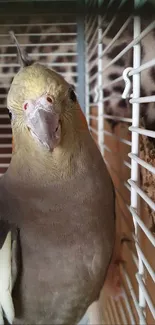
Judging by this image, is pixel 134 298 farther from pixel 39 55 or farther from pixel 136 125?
pixel 39 55

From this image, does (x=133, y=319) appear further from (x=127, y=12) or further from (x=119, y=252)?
(x=127, y=12)

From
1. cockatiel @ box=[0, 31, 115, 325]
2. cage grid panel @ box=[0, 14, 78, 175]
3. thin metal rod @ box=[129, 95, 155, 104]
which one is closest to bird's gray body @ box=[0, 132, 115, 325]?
cockatiel @ box=[0, 31, 115, 325]

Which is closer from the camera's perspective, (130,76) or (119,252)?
(130,76)

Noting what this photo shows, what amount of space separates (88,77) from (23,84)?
0.62 meters

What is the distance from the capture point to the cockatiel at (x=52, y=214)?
0.67 meters

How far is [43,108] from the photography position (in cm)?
60

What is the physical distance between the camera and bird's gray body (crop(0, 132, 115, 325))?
27.1 inches

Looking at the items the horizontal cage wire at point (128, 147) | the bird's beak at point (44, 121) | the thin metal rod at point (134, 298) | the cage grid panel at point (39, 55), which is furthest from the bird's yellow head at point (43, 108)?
the cage grid panel at point (39, 55)

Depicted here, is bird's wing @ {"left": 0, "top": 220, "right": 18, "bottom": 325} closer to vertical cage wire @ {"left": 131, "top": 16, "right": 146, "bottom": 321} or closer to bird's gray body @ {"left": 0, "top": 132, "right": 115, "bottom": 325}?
bird's gray body @ {"left": 0, "top": 132, "right": 115, "bottom": 325}

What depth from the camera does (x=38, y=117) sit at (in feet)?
1.96

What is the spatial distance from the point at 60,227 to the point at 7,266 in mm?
112

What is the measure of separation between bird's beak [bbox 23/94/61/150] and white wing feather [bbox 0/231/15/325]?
0.20 meters

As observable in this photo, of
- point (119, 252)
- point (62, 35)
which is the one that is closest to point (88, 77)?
point (62, 35)

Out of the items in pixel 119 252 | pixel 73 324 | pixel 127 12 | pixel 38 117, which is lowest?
pixel 73 324
